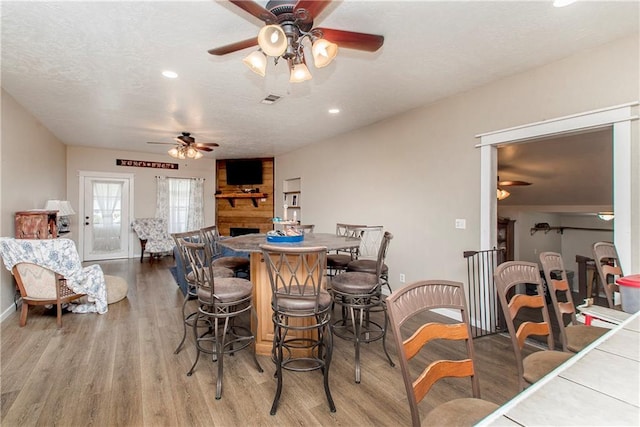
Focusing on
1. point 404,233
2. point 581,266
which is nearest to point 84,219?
point 404,233

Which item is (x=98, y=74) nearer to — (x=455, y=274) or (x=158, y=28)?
(x=158, y=28)

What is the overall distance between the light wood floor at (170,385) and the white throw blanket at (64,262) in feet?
1.61

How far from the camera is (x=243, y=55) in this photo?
2732 millimetres

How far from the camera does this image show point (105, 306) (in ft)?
12.2

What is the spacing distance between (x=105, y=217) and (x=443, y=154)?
7513 millimetres

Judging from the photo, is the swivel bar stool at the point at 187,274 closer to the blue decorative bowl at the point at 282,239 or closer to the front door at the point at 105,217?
the blue decorative bowl at the point at 282,239

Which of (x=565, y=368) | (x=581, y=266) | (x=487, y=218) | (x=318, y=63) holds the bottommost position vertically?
(x=581, y=266)

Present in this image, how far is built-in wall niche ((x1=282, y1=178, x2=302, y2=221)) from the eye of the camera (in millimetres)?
7312

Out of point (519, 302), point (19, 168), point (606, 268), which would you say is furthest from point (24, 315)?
point (606, 268)

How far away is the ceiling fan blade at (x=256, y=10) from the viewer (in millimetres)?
1593

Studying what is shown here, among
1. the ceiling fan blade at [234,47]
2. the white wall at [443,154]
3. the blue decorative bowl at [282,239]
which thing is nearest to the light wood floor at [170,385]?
the blue decorative bowl at [282,239]

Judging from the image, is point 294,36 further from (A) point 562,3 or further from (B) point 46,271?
(B) point 46,271

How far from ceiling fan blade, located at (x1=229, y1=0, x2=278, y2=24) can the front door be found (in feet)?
23.1

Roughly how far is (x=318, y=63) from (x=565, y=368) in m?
1.96
